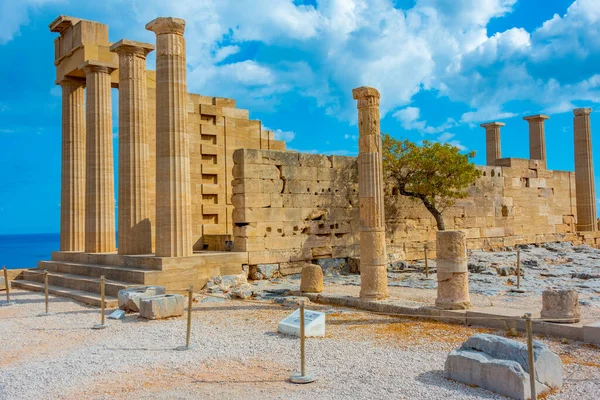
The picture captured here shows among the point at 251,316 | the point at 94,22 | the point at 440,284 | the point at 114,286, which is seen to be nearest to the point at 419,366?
the point at 440,284

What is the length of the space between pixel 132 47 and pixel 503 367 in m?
13.6

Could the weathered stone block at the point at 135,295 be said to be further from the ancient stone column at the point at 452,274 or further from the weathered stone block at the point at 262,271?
the ancient stone column at the point at 452,274

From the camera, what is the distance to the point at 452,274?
1080 cm

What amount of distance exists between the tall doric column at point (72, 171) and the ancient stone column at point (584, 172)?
24387 millimetres

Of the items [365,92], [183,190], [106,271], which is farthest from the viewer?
[106,271]

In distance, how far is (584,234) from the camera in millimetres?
28828

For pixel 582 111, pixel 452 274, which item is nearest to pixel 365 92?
pixel 452 274

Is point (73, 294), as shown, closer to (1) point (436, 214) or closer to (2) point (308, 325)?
(2) point (308, 325)

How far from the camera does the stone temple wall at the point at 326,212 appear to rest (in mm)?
16766

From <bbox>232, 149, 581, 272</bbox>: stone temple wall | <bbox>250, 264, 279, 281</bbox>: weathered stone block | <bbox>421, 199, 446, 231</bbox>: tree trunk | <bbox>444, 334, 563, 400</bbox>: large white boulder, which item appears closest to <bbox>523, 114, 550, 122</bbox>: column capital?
<bbox>232, 149, 581, 272</bbox>: stone temple wall

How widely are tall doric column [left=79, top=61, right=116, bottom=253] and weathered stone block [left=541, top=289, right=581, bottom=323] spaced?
13190 mm

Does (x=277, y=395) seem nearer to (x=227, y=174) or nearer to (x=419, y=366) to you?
(x=419, y=366)

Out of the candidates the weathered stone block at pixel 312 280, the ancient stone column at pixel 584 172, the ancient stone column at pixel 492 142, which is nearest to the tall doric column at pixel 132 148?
the weathered stone block at pixel 312 280

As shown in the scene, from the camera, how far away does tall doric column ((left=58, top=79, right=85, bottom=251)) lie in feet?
62.2
